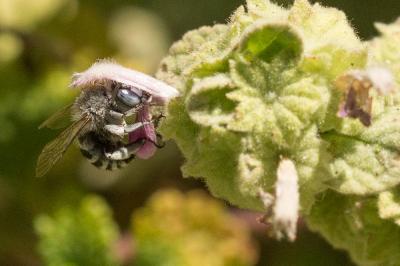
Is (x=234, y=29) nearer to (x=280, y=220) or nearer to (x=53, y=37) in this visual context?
(x=280, y=220)

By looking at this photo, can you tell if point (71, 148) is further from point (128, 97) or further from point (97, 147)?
point (128, 97)

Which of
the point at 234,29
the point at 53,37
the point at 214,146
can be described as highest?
the point at 53,37

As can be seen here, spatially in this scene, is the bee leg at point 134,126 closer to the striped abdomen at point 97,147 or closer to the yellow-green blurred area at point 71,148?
the striped abdomen at point 97,147

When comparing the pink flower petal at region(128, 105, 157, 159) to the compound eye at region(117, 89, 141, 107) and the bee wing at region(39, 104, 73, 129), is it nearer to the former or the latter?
the compound eye at region(117, 89, 141, 107)

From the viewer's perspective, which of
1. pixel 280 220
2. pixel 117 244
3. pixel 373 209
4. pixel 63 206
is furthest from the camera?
pixel 117 244

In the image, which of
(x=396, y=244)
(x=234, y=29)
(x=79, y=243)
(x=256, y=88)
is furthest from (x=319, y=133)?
(x=79, y=243)

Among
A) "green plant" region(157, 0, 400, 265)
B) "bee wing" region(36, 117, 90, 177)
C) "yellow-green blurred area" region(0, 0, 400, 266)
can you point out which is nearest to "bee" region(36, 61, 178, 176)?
"bee wing" region(36, 117, 90, 177)

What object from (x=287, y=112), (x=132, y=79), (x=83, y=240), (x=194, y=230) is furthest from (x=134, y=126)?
(x=194, y=230)
